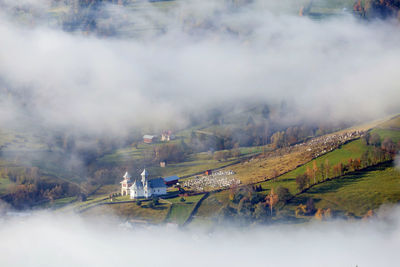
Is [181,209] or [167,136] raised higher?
[167,136]

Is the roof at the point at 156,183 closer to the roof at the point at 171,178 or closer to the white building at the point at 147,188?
the white building at the point at 147,188

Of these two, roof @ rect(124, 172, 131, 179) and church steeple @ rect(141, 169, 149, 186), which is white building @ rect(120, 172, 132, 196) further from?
church steeple @ rect(141, 169, 149, 186)

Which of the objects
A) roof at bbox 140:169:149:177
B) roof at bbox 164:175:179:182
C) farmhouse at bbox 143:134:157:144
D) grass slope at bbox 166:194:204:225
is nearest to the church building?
roof at bbox 140:169:149:177

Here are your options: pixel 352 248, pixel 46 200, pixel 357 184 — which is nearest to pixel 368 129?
pixel 357 184

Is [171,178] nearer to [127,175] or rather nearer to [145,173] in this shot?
[145,173]

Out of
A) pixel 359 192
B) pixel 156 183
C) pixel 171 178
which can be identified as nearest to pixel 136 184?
pixel 156 183

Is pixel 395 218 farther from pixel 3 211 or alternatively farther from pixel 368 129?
pixel 3 211

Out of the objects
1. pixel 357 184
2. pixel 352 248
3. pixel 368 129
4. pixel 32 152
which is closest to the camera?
pixel 352 248

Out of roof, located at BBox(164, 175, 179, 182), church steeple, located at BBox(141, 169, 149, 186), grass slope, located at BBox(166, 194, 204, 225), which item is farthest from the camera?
roof, located at BBox(164, 175, 179, 182)
